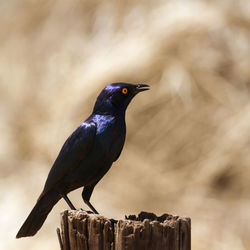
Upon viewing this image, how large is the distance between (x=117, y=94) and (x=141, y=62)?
5.99m

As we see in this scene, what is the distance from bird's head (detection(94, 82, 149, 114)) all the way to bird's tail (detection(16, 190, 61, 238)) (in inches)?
27.8

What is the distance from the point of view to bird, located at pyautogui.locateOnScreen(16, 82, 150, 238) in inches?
197

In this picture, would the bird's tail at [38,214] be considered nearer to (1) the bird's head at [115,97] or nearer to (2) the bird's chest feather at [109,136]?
(2) the bird's chest feather at [109,136]

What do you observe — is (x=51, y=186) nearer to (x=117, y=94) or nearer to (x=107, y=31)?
(x=117, y=94)

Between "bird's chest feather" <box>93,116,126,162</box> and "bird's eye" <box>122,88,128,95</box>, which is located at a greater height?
"bird's eye" <box>122,88,128,95</box>

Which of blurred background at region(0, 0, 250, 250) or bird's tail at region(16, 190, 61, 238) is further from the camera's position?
blurred background at region(0, 0, 250, 250)

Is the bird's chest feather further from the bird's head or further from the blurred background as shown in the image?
the blurred background

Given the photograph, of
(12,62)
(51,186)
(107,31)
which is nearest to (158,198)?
(107,31)

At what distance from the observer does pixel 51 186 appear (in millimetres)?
5113

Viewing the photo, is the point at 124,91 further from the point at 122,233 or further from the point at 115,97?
the point at 122,233

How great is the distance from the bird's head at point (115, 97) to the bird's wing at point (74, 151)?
168 mm

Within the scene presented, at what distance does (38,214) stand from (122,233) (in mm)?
1359

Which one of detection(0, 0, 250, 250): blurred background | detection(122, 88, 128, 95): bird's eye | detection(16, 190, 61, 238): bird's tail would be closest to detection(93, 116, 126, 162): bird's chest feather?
detection(122, 88, 128, 95): bird's eye

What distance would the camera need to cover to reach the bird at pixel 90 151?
499 cm
